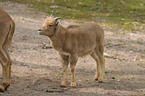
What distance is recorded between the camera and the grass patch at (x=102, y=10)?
65.3ft

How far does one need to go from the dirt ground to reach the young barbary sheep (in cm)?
59

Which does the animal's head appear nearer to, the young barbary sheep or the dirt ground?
the young barbary sheep

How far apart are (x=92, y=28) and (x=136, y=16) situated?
48.0ft

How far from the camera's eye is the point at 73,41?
294 inches

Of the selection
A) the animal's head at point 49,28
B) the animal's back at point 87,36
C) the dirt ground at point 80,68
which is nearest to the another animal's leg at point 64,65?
the dirt ground at point 80,68

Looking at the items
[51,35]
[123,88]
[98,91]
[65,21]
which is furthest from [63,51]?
[65,21]

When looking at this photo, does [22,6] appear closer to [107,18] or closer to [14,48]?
[107,18]

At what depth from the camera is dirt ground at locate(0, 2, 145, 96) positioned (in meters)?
7.06

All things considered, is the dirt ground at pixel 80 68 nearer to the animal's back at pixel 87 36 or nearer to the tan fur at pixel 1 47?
the tan fur at pixel 1 47

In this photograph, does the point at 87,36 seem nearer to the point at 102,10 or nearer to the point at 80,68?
the point at 80,68

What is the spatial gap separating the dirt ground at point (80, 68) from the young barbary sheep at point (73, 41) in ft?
1.93

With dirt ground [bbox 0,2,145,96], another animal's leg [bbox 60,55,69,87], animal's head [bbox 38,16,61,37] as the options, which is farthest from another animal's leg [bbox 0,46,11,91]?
another animal's leg [bbox 60,55,69,87]

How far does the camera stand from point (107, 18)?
20.9 m

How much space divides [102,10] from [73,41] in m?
16.5
